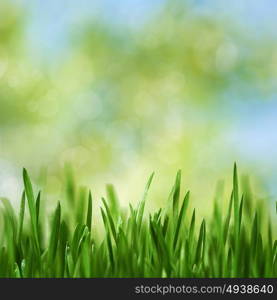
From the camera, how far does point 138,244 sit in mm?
1127

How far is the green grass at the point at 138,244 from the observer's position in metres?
1.07

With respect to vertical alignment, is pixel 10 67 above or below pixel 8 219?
above

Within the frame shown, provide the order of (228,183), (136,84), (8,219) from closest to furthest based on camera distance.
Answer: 1. (8,219)
2. (228,183)
3. (136,84)

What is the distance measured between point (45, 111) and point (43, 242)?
0.76m

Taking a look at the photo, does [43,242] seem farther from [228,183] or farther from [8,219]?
[228,183]

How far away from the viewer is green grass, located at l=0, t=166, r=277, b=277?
107 cm

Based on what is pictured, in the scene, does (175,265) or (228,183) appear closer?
(175,265)
